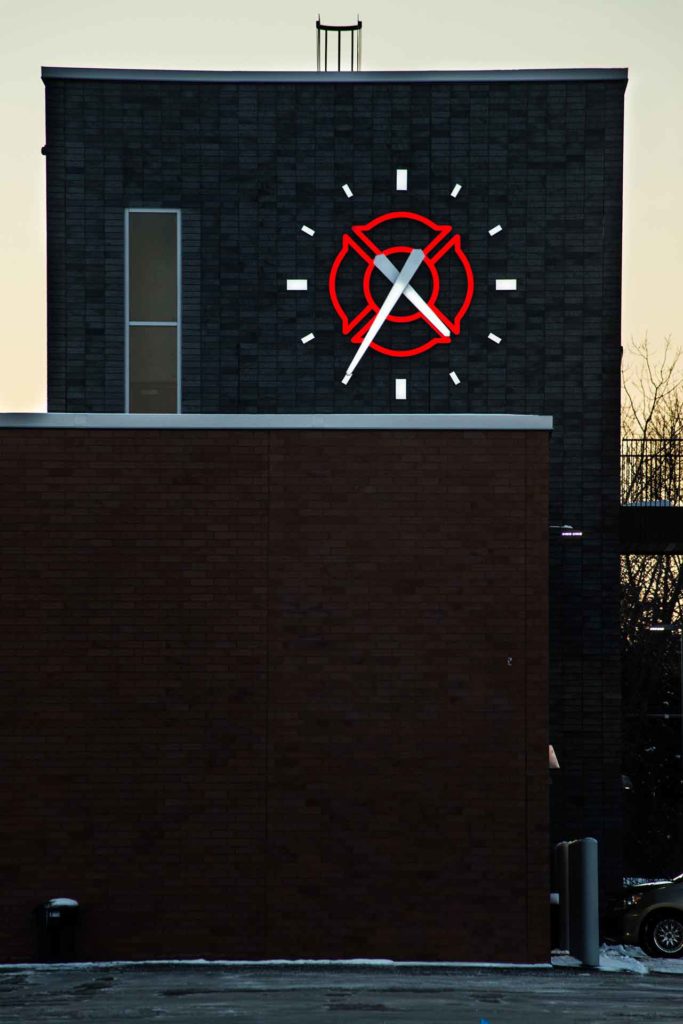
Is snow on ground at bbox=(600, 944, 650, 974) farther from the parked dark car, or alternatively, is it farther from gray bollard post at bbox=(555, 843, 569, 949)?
gray bollard post at bbox=(555, 843, 569, 949)

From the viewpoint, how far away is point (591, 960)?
17.5 meters

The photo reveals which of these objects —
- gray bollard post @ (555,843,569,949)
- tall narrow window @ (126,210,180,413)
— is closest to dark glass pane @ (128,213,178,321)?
tall narrow window @ (126,210,180,413)

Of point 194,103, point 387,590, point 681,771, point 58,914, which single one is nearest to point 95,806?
point 58,914

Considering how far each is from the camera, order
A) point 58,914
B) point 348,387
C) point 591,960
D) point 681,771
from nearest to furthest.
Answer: point 58,914 → point 591,960 → point 348,387 → point 681,771

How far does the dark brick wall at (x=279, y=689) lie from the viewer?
54.4 feet

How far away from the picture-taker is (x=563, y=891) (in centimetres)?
1866

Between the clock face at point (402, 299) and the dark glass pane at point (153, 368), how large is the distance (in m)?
1.79

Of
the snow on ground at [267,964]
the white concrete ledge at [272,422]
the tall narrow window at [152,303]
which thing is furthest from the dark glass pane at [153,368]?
the snow on ground at [267,964]

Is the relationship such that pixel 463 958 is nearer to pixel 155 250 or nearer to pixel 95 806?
pixel 95 806

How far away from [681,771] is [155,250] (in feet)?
72.6

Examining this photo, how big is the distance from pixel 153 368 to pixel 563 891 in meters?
8.24

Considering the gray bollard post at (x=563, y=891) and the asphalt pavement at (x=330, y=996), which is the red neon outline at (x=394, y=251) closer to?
the gray bollard post at (x=563, y=891)

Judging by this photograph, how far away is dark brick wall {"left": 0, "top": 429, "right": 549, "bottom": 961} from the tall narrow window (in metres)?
4.36

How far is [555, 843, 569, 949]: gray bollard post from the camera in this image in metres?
18.5
